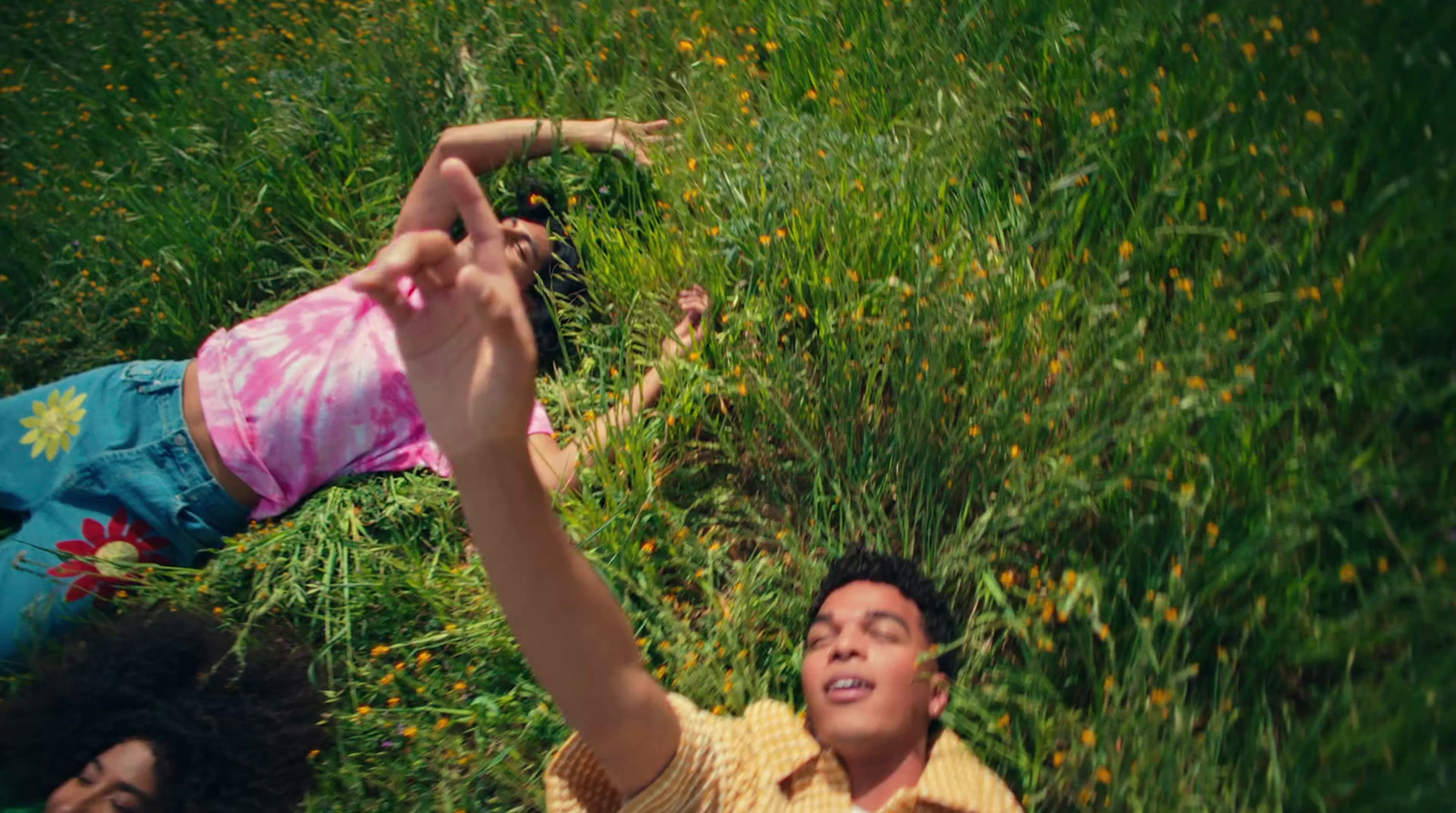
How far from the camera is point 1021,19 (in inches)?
118

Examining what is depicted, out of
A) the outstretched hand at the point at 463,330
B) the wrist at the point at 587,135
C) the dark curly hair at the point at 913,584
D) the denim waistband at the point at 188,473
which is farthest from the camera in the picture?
the wrist at the point at 587,135

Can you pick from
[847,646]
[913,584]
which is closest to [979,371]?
[913,584]

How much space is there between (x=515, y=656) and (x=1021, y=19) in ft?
8.09

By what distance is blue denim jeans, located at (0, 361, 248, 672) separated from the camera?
267cm

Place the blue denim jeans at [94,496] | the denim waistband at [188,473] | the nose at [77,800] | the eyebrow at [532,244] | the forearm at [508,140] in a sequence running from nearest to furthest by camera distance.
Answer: the nose at [77,800] < the blue denim jeans at [94,496] < the denim waistband at [188,473] < the eyebrow at [532,244] < the forearm at [508,140]

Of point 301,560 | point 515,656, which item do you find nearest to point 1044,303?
point 515,656

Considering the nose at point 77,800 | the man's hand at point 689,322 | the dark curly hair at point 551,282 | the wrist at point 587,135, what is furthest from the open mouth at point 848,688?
the wrist at point 587,135

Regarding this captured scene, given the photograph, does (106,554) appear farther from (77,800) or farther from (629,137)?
(629,137)

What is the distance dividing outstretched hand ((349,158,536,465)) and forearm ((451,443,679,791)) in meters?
0.06

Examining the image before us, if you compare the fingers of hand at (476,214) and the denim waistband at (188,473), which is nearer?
the fingers of hand at (476,214)

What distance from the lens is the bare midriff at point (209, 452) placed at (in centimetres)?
291

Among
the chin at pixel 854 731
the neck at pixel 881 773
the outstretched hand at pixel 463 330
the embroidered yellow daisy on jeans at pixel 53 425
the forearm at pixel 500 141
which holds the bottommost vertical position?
the neck at pixel 881 773

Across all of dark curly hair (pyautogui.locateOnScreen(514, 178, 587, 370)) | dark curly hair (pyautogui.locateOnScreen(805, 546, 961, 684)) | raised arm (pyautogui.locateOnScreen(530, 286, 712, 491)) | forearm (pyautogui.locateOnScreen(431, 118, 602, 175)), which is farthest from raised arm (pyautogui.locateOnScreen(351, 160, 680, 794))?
forearm (pyautogui.locateOnScreen(431, 118, 602, 175))

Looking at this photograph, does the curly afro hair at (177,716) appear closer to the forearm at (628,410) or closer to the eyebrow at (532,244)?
the forearm at (628,410)
